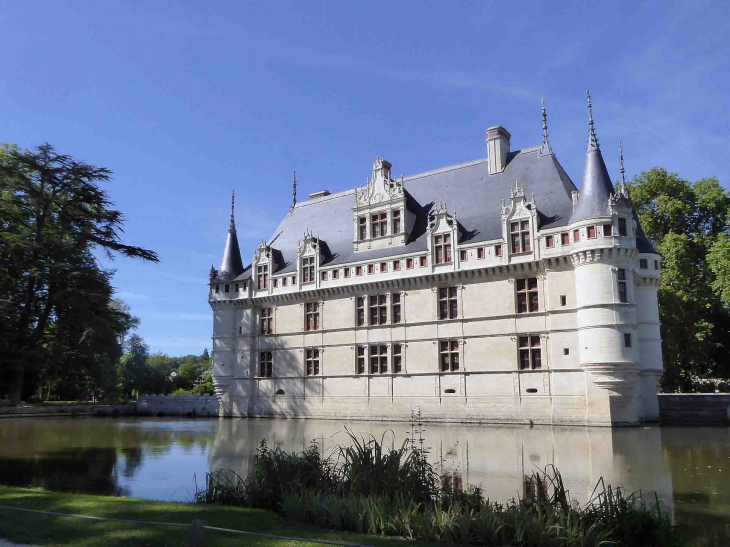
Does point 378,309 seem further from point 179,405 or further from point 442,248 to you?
point 179,405

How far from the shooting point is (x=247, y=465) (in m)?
13.4

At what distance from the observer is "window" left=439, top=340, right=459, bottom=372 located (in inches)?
1120

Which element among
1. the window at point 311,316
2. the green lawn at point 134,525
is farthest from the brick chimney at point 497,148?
the green lawn at point 134,525

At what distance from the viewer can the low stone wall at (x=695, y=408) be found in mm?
25422

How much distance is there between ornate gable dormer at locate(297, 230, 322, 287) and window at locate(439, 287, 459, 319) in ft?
26.2

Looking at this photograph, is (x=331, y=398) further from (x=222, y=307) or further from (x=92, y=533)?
(x=92, y=533)

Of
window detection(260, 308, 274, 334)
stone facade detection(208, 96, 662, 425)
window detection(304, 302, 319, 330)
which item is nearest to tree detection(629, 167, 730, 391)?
stone facade detection(208, 96, 662, 425)

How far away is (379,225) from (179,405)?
65.4 ft

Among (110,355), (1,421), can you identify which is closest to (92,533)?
(1,421)

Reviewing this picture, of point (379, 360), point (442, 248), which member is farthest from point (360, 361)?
point (442, 248)

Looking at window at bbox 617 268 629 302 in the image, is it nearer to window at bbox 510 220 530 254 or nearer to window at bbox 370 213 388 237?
window at bbox 510 220 530 254

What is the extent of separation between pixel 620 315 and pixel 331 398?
1515 centimetres

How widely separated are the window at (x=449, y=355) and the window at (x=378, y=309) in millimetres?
3563

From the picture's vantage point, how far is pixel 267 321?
3606 cm
